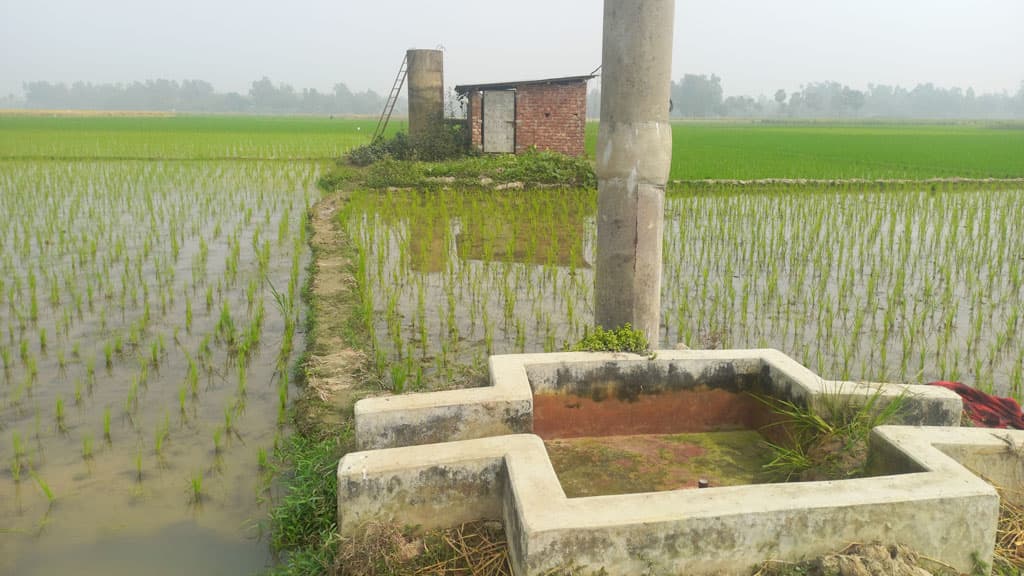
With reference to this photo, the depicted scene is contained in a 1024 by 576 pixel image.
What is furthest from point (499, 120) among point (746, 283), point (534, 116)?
point (746, 283)

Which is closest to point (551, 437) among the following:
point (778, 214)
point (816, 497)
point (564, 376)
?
point (564, 376)

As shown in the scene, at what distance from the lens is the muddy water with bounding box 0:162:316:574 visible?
9.48ft

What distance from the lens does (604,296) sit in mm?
3852

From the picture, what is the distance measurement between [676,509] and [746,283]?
440 cm

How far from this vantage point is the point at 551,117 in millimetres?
15484

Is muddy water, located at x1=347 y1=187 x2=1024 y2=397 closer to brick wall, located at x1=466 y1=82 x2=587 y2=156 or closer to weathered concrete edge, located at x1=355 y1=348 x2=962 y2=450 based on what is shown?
weathered concrete edge, located at x1=355 y1=348 x2=962 y2=450

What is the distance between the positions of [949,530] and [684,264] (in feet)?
16.7

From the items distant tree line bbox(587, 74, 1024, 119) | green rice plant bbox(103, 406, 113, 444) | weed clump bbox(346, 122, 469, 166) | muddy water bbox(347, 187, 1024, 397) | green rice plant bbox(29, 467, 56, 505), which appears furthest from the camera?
distant tree line bbox(587, 74, 1024, 119)

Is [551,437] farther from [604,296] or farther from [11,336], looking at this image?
[11,336]

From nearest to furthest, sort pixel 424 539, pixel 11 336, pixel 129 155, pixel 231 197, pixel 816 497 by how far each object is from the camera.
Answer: pixel 816 497 < pixel 424 539 < pixel 11 336 < pixel 231 197 < pixel 129 155

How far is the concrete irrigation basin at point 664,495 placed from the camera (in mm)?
2168

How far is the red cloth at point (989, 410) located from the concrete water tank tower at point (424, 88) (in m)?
14.1

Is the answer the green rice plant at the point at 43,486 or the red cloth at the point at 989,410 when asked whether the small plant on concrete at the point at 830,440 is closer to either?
the red cloth at the point at 989,410

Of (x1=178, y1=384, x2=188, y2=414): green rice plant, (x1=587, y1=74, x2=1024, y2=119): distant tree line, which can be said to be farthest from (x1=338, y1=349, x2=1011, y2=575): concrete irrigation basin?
(x1=587, y1=74, x2=1024, y2=119): distant tree line
